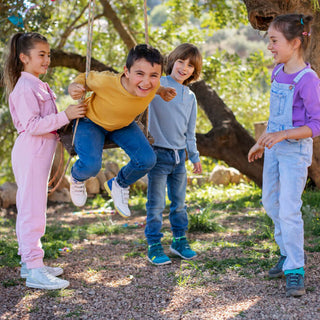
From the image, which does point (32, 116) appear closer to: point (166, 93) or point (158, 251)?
point (166, 93)

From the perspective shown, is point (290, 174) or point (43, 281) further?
point (43, 281)

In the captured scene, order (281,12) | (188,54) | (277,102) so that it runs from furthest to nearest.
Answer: (281,12) < (188,54) < (277,102)

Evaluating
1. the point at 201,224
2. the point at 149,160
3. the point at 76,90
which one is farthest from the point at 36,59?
the point at 201,224

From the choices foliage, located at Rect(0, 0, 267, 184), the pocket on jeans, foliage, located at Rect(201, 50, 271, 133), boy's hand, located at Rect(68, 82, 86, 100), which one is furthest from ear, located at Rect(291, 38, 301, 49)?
foliage, located at Rect(201, 50, 271, 133)

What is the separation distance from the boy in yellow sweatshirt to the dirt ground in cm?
55

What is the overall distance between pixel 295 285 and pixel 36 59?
215 cm

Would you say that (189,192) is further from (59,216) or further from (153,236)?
(153,236)

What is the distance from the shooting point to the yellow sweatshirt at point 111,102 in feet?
9.36

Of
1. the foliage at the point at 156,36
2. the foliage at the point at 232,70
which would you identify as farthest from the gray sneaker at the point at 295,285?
the foliage at the point at 232,70

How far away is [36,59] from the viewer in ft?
9.64

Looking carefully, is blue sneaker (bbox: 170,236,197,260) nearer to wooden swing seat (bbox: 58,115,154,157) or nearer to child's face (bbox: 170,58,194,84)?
wooden swing seat (bbox: 58,115,154,157)

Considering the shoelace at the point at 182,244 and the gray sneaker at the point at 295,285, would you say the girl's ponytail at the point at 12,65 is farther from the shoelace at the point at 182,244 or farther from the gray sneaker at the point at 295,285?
the gray sneaker at the point at 295,285

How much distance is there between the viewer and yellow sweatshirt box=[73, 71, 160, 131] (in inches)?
112

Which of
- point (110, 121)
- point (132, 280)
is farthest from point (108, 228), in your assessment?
point (110, 121)
